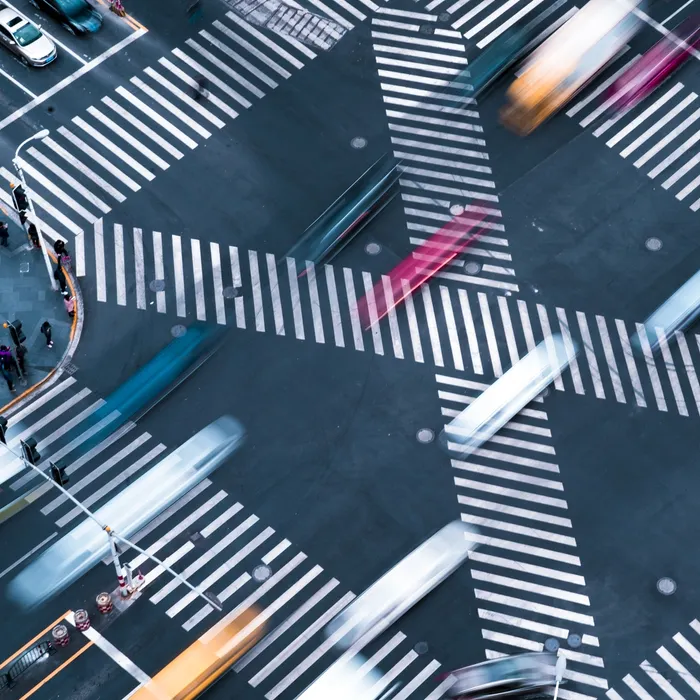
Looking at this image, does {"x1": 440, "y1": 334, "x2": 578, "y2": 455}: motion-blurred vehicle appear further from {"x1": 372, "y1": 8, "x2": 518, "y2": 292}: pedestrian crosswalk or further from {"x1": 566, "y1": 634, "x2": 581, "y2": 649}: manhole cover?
{"x1": 566, "y1": 634, "x2": 581, "y2": 649}: manhole cover

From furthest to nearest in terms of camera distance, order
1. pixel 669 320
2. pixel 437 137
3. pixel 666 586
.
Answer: pixel 437 137
pixel 669 320
pixel 666 586

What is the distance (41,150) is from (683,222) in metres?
31.2

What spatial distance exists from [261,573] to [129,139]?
952 inches

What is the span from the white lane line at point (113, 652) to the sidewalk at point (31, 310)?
11092 mm

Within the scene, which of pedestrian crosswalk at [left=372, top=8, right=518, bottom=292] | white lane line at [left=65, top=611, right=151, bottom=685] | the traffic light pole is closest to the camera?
the traffic light pole

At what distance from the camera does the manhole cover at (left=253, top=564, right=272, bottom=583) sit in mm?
70188

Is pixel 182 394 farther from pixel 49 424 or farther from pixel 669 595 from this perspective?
pixel 669 595

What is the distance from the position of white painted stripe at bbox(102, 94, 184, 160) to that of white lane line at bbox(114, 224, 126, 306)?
4975 millimetres

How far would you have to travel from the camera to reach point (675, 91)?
8488cm

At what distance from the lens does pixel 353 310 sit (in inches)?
3061

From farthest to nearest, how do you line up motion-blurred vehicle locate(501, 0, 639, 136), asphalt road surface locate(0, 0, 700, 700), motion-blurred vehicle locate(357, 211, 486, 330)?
1. motion-blurred vehicle locate(501, 0, 639, 136)
2. motion-blurred vehicle locate(357, 211, 486, 330)
3. asphalt road surface locate(0, 0, 700, 700)

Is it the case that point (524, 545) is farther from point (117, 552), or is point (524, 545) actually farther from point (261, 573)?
point (117, 552)

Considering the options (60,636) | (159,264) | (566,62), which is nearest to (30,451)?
(60,636)

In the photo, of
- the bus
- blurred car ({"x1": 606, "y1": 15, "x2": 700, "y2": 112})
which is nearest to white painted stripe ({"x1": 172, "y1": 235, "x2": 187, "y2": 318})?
the bus
